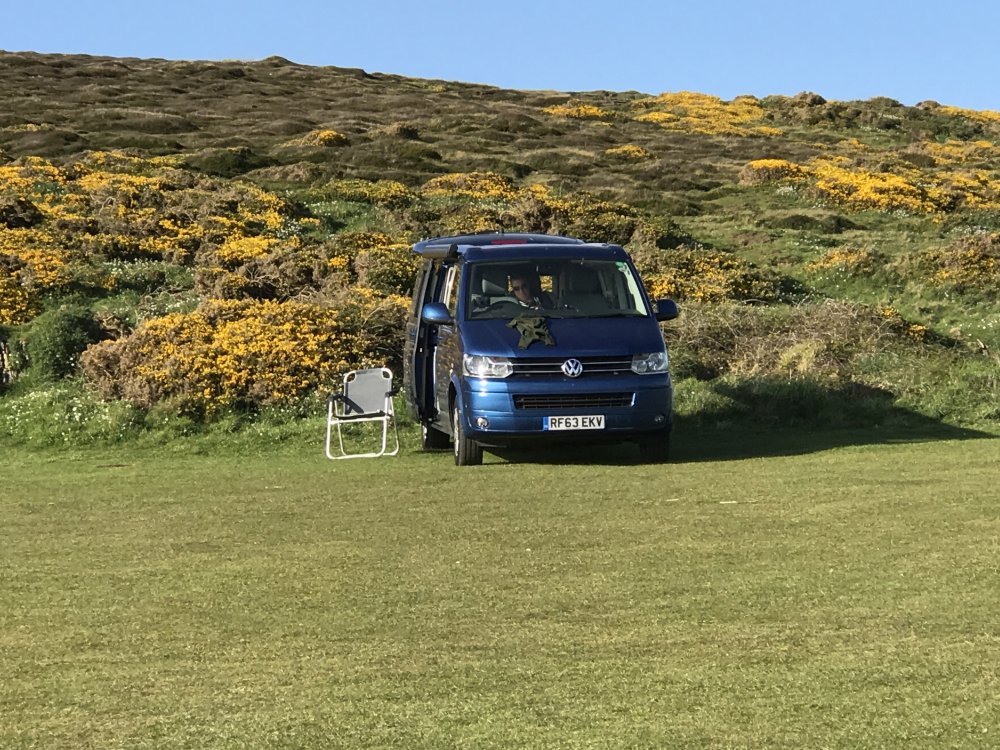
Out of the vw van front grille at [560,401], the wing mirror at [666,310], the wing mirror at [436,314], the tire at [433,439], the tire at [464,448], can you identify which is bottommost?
the tire at [433,439]

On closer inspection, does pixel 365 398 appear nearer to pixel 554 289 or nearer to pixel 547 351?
pixel 554 289

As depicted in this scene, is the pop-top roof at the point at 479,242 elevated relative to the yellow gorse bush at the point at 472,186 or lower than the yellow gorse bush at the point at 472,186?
lower

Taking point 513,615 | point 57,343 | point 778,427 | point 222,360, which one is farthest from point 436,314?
point 57,343

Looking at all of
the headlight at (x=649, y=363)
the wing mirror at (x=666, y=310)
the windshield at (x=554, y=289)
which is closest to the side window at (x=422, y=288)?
the windshield at (x=554, y=289)

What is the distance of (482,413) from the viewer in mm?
11117

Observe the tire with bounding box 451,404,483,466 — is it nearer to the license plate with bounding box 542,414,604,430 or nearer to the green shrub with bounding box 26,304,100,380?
the license plate with bounding box 542,414,604,430

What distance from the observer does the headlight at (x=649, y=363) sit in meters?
11.3

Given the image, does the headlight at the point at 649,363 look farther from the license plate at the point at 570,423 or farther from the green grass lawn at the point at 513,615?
the green grass lawn at the point at 513,615

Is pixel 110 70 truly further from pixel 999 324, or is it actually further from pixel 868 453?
pixel 868 453

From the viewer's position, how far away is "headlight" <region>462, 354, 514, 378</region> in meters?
11.1

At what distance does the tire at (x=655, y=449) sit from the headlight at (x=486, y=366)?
1496 mm

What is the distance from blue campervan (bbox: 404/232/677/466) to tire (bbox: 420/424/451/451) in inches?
13.3

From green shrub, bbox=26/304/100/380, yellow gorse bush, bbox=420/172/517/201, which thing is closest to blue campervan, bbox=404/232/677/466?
green shrub, bbox=26/304/100/380

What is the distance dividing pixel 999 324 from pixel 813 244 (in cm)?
1055
